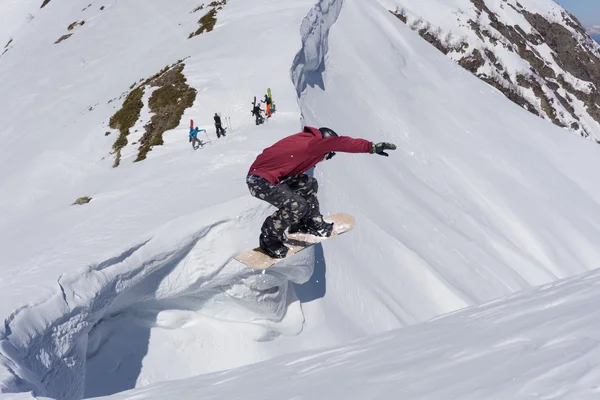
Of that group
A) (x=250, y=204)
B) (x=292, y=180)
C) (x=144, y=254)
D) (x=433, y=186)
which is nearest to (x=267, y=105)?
(x=250, y=204)

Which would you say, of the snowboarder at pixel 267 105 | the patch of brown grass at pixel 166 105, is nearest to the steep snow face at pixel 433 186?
the snowboarder at pixel 267 105

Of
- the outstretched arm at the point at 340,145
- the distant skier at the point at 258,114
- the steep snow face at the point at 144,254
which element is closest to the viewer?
the outstretched arm at the point at 340,145

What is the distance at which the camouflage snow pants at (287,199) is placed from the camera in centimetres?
851

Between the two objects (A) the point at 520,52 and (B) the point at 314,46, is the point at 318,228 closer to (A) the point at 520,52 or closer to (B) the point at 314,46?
(B) the point at 314,46

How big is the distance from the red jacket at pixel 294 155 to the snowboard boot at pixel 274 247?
1.18 meters

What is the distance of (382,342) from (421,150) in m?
17.4

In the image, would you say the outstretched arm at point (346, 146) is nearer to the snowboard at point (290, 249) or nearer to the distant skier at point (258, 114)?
the snowboard at point (290, 249)

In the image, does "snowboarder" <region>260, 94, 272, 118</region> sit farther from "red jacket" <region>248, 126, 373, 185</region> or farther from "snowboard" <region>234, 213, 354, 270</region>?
"red jacket" <region>248, 126, 373, 185</region>

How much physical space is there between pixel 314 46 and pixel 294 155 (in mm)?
16146

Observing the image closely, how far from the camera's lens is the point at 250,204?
34.0ft

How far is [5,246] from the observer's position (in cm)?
1116

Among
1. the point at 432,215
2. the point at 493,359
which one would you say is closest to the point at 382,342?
the point at 493,359

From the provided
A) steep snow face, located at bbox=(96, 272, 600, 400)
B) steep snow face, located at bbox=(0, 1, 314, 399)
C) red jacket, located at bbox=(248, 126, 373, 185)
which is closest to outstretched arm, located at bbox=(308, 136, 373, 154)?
red jacket, located at bbox=(248, 126, 373, 185)

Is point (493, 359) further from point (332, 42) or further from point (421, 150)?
point (332, 42)
